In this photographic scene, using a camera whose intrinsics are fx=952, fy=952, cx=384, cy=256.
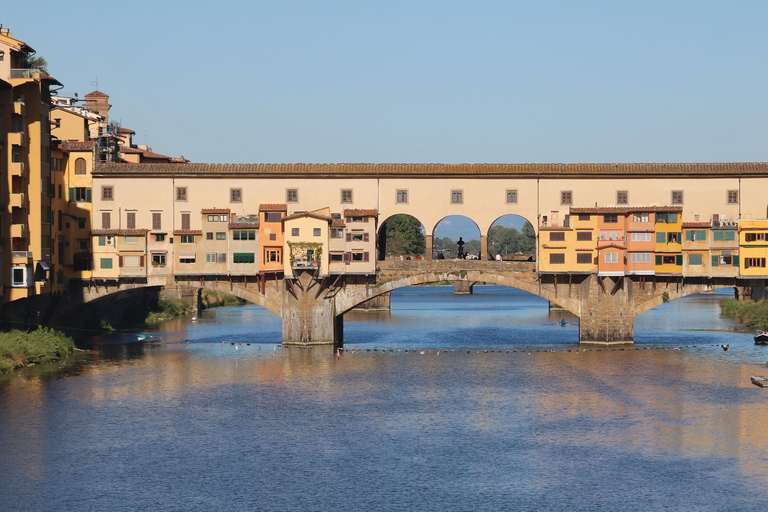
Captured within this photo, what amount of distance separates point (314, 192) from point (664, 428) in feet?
126

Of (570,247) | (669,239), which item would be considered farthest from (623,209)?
(570,247)

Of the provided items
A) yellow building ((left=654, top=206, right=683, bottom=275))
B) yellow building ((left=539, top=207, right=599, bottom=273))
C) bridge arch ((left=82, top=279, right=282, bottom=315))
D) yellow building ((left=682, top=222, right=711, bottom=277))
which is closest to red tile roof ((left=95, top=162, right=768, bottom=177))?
yellow building ((left=654, top=206, right=683, bottom=275))

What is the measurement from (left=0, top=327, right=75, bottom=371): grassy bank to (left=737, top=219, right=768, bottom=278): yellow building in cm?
5289

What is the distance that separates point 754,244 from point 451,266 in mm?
23804

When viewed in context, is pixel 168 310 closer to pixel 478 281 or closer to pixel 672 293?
pixel 478 281

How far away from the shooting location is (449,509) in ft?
117

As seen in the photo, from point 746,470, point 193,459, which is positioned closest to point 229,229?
point 193,459

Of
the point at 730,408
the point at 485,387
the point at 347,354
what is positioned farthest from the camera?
the point at 347,354

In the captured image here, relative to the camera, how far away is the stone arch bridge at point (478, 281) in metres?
75.8

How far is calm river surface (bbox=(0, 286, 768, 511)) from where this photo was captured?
3712cm

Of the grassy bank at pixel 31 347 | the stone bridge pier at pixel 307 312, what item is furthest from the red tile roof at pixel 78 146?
the stone bridge pier at pixel 307 312

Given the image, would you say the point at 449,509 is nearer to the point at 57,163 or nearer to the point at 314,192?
the point at 314,192

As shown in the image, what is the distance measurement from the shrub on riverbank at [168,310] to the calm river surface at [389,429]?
2444cm

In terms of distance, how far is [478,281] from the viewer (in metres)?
76.6
